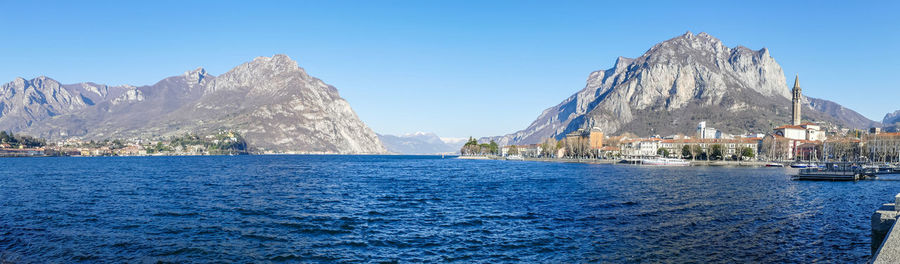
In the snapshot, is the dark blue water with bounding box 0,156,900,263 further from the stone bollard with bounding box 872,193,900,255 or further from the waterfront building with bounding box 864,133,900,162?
the waterfront building with bounding box 864,133,900,162

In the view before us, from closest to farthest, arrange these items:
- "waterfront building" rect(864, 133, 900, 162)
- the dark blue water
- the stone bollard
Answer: the stone bollard
the dark blue water
"waterfront building" rect(864, 133, 900, 162)

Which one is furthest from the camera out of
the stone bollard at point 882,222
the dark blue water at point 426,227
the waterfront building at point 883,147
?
the waterfront building at point 883,147

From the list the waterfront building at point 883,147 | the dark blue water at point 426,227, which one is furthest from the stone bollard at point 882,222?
the waterfront building at point 883,147

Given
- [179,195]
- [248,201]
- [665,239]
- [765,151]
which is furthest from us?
[765,151]

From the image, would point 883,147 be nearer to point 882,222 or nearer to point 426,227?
point 882,222

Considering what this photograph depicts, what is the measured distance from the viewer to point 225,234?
25828mm

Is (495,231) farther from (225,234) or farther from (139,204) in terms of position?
(139,204)

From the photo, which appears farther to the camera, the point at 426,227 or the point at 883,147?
the point at 883,147

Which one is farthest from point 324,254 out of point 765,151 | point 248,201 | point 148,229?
point 765,151

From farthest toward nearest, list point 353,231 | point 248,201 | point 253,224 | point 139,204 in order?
point 248,201
point 139,204
point 253,224
point 353,231

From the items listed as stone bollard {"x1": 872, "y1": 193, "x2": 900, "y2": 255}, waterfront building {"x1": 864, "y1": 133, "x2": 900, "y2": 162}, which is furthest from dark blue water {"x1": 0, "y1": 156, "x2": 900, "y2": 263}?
waterfront building {"x1": 864, "y1": 133, "x2": 900, "y2": 162}

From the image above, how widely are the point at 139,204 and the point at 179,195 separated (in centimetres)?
688

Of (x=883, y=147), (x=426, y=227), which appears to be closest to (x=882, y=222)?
(x=426, y=227)

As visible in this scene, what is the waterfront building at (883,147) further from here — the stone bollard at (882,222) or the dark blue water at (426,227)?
the stone bollard at (882,222)
